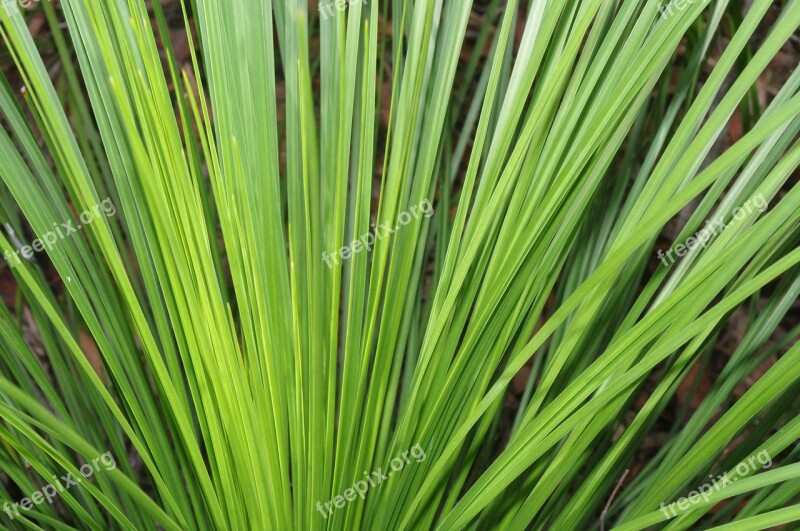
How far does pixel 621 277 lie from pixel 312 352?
0.24m

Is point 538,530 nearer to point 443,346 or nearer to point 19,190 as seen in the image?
point 443,346

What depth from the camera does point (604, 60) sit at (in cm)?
35

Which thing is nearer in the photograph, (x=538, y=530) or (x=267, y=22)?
(x=267, y=22)

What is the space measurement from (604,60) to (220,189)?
18 cm

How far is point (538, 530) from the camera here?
0.49 m

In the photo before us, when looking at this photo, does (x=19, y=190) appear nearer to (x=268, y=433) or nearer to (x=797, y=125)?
(x=268, y=433)

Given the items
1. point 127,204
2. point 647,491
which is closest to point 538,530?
point 647,491

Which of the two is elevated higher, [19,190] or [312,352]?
[19,190]

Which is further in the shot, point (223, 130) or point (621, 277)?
point (621, 277)

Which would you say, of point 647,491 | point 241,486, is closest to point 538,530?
point 647,491

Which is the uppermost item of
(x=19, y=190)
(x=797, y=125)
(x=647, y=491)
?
(x=19, y=190)

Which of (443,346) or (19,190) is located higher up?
(19,190)

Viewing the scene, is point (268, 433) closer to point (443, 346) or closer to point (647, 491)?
point (443, 346)

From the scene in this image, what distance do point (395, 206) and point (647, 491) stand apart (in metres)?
0.24
